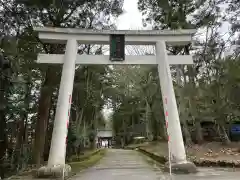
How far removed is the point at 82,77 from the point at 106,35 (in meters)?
8.74

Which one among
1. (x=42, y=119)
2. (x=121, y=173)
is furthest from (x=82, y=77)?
(x=121, y=173)

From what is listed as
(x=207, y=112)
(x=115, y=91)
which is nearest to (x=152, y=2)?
(x=207, y=112)

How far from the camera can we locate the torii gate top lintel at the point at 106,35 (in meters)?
11.0

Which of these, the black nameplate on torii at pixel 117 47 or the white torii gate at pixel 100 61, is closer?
the white torii gate at pixel 100 61

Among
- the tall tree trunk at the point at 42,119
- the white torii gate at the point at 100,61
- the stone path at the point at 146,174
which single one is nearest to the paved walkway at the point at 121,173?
the stone path at the point at 146,174

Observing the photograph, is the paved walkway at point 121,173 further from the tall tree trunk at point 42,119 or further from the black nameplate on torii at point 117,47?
the black nameplate on torii at point 117,47

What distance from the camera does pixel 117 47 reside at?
11.2 m

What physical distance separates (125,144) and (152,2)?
1303 inches

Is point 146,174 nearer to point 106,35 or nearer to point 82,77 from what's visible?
point 106,35

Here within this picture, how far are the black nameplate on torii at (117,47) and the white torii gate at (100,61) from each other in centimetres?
15

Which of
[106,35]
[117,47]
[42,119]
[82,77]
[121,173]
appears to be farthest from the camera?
[82,77]

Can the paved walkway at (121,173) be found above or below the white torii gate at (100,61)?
below

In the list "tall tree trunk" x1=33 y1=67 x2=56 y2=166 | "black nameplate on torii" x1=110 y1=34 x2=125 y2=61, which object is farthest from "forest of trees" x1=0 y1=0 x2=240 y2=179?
"black nameplate on torii" x1=110 y1=34 x2=125 y2=61

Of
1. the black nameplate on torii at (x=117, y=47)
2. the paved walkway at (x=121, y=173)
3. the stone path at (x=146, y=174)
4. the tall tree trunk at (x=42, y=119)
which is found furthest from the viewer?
the tall tree trunk at (x=42, y=119)
